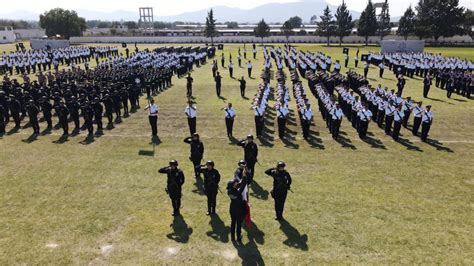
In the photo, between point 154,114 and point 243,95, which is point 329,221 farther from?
point 243,95

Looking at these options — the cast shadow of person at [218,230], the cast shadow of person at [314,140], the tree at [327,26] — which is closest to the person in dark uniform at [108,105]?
the cast shadow of person at [314,140]

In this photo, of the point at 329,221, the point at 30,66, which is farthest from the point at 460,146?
the point at 30,66

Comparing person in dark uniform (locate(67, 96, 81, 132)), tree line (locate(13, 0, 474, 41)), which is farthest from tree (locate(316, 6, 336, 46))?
person in dark uniform (locate(67, 96, 81, 132))

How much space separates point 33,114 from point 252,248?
41.1ft

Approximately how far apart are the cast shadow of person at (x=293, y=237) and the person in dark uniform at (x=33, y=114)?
1222 cm

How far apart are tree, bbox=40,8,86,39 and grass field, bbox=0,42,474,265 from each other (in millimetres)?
77193

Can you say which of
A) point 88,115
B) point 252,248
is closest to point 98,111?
point 88,115

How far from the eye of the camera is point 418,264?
7348 millimetres

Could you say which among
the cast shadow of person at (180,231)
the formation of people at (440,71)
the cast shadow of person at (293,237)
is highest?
the formation of people at (440,71)

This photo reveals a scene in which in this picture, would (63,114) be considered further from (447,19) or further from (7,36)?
(7,36)

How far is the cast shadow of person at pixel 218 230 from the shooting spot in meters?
8.31

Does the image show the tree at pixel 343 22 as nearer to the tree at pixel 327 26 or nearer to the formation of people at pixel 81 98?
the tree at pixel 327 26

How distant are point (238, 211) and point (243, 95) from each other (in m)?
16.6

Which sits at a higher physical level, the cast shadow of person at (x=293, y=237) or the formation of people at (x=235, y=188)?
the formation of people at (x=235, y=188)
